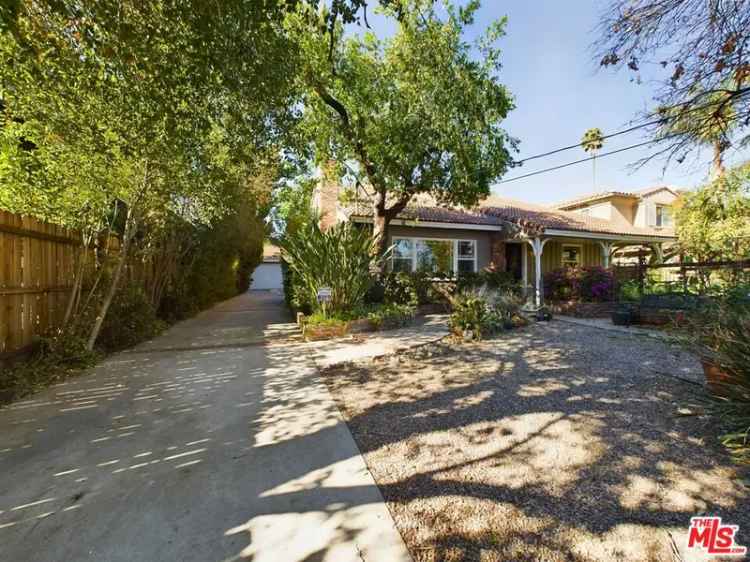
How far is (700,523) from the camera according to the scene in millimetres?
1927

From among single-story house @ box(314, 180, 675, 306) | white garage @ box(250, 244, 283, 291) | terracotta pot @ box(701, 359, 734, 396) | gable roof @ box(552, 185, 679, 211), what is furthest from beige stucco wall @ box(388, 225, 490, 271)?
white garage @ box(250, 244, 283, 291)

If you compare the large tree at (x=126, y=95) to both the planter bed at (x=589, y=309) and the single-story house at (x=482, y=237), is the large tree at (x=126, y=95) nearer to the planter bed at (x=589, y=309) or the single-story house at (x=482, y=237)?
the single-story house at (x=482, y=237)

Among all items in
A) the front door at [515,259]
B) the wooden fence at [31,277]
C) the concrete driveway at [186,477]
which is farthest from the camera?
the front door at [515,259]

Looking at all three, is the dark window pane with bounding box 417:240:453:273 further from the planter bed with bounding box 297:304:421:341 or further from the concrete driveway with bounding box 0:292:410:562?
the concrete driveway with bounding box 0:292:410:562

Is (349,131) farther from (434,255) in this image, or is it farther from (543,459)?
(543,459)

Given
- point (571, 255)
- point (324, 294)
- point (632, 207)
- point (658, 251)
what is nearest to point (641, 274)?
point (571, 255)

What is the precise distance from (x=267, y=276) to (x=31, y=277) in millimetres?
31089

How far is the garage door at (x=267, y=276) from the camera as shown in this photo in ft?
113

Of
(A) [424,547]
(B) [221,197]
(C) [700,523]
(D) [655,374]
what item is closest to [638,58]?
(D) [655,374]

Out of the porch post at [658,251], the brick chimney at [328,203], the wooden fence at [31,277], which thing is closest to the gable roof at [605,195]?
the porch post at [658,251]

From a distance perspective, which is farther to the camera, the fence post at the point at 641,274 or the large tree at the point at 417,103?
the fence post at the point at 641,274

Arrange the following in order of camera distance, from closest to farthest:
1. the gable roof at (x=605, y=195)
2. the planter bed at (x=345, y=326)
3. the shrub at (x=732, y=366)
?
the shrub at (x=732, y=366)
the planter bed at (x=345, y=326)
the gable roof at (x=605, y=195)

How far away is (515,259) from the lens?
15039mm

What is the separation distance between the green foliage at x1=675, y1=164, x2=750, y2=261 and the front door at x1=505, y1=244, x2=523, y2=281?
5.94m
